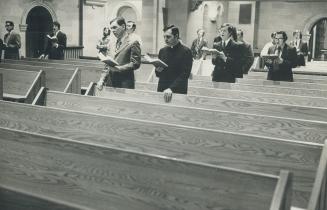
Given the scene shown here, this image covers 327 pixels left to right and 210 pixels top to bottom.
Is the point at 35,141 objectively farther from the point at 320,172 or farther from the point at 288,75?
the point at 288,75

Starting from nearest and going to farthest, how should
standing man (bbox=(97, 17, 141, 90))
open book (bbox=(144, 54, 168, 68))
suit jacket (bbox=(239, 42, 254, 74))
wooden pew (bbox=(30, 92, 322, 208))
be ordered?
wooden pew (bbox=(30, 92, 322, 208)) < open book (bbox=(144, 54, 168, 68)) < standing man (bbox=(97, 17, 141, 90)) < suit jacket (bbox=(239, 42, 254, 74))

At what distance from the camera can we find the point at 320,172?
2920 mm

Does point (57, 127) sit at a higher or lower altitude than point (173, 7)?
lower

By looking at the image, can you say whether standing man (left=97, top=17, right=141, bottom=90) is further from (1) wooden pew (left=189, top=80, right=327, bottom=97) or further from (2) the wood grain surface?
(2) the wood grain surface

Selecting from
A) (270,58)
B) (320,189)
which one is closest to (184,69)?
(270,58)

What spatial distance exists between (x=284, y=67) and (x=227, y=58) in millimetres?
1112

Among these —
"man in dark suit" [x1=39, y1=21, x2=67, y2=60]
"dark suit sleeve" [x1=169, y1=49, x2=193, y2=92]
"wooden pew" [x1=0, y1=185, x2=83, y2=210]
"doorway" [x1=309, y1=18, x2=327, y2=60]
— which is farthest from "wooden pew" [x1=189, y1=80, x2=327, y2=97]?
"doorway" [x1=309, y1=18, x2=327, y2=60]

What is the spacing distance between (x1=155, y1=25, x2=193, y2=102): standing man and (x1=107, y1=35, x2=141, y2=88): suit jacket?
1.49 ft

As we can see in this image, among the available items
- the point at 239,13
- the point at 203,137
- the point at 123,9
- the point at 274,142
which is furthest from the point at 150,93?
the point at 239,13

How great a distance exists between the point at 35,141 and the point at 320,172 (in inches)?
71.1

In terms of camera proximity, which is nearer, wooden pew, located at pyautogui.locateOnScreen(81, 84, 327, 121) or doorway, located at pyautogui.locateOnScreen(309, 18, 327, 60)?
wooden pew, located at pyautogui.locateOnScreen(81, 84, 327, 121)

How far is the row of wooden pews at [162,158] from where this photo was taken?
2.47 m

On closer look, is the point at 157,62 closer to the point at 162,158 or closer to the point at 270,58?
the point at 270,58

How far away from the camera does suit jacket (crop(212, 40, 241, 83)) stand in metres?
6.61
